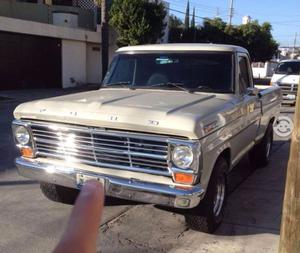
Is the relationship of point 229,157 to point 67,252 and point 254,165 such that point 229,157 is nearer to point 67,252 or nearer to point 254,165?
point 254,165

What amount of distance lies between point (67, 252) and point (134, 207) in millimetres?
4631

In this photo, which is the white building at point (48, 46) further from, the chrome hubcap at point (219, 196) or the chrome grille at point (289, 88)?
the chrome hubcap at point (219, 196)

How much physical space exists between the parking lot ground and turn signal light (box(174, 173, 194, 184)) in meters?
0.70

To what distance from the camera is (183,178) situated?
4.12m

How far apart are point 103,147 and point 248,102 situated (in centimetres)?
231

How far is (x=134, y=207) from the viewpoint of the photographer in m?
5.52

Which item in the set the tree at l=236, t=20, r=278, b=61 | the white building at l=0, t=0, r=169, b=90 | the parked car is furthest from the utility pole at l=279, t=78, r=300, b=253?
the tree at l=236, t=20, r=278, b=61

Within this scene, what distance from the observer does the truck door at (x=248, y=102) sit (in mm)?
5802

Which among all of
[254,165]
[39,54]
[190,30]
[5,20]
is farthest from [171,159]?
[190,30]

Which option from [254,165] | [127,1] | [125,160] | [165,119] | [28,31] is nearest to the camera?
[165,119]

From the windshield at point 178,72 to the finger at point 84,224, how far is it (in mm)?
4548

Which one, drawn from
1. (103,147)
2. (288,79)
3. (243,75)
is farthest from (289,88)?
(103,147)

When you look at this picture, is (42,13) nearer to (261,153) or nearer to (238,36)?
(238,36)

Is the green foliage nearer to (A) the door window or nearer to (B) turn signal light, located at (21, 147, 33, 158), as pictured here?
(A) the door window
